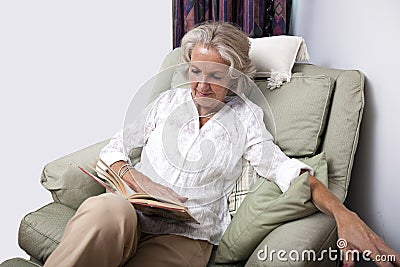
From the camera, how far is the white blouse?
170 cm

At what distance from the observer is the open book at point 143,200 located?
1.49 meters

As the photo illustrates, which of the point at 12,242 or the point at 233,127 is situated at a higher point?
the point at 233,127

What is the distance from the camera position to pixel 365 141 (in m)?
1.91

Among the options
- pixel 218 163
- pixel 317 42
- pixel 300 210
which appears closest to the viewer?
pixel 300 210

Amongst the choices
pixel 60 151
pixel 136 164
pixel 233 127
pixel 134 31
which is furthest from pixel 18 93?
pixel 233 127

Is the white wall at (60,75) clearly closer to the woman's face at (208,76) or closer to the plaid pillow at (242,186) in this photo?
the woman's face at (208,76)

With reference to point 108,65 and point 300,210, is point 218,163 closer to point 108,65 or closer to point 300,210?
point 300,210

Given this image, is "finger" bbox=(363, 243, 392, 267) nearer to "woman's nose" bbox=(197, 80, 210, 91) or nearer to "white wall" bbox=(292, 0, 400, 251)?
"white wall" bbox=(292, 0, 400, 251)

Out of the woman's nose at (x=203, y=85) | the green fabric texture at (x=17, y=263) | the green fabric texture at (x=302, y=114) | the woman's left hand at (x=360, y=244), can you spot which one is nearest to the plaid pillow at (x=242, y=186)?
the green fabric texture at (x=302, y=114)

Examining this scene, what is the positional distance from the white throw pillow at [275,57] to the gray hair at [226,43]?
0.16 meters

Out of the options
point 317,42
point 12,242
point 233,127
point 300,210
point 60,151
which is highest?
point 317,42

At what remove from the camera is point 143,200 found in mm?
1535

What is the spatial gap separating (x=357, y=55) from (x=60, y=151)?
59.0 inches

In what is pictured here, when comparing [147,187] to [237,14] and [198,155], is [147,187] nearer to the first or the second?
[198,155]
